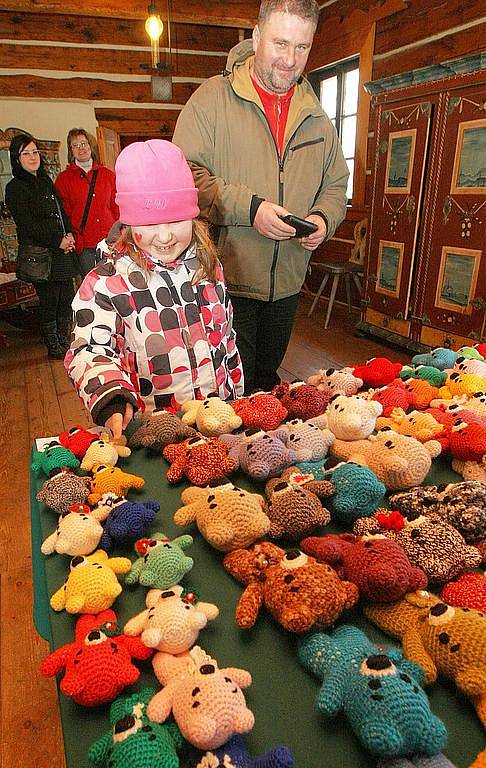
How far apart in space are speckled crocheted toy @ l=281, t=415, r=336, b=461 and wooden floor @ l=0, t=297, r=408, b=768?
91cm

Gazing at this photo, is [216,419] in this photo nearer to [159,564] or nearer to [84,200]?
[159,564]

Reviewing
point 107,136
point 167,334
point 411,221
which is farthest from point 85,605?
point 107,136

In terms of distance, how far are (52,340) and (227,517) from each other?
333cm

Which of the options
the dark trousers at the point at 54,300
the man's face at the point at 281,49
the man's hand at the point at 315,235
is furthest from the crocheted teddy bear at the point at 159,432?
the dark trousers at the point at 54,300

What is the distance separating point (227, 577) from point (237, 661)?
125mm

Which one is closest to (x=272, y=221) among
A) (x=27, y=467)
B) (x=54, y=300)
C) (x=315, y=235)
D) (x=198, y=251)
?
(x=315, y=235)

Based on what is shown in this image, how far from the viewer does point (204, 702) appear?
0.45 metres

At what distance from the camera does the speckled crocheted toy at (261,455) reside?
0.79m

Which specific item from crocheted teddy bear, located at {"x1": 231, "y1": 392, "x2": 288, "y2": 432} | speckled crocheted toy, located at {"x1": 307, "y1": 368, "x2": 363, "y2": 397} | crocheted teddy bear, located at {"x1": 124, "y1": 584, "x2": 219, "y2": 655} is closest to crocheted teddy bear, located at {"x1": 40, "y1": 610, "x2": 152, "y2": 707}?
crocheted teddy bear, located at {"x1": 124, "y1": 584, "x2": 219, "y2": 655}

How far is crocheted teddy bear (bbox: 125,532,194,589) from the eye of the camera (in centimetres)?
60

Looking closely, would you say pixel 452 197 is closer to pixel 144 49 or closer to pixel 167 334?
pixel 167 334

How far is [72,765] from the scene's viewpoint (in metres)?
0.44

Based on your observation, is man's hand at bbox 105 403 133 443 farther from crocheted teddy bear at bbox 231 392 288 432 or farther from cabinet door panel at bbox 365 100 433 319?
cabinet door panel at bbox 365 100 433 319

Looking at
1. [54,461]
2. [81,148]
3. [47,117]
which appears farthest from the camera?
[47,117]
